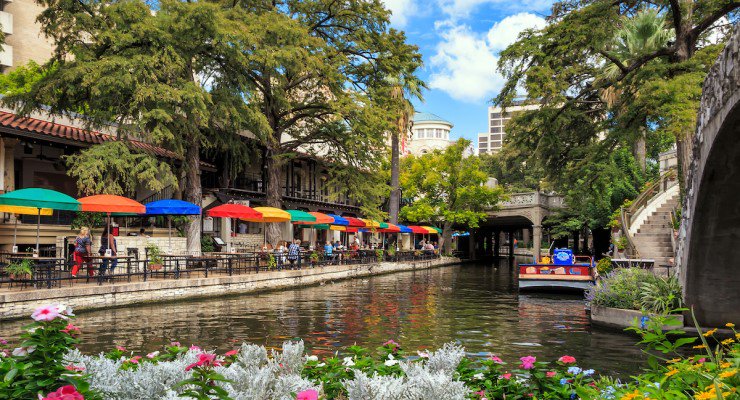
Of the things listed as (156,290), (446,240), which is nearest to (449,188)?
(446,240)

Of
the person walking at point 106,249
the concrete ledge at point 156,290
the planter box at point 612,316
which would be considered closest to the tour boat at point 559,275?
the planter box at point 612,316

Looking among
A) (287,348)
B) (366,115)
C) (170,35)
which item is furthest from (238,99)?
(287,348)

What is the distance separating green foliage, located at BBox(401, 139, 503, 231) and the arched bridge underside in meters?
37.8

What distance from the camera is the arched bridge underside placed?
727 cm

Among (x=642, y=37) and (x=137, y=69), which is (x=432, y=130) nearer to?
(x=642, y=37)

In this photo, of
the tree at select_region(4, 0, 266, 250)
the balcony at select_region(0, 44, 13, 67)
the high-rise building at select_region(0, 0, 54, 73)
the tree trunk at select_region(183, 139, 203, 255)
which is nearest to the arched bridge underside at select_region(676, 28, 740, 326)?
the tree at select_region(4, 0, 266, 250)

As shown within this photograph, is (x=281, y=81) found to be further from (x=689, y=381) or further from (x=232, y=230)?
(x=689, y=381)

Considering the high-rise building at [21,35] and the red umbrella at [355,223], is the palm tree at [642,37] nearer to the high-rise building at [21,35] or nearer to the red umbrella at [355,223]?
the red umbrella at [355,223]

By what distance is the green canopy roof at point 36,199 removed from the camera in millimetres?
15906

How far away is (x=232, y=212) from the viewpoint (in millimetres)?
23391

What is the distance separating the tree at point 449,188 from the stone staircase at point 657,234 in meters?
23.1

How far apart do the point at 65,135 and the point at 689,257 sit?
888 inches

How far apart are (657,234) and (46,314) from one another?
24.9m

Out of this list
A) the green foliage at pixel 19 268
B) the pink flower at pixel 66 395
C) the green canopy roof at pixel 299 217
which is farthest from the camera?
the green canopy roof at pixel 299 217
